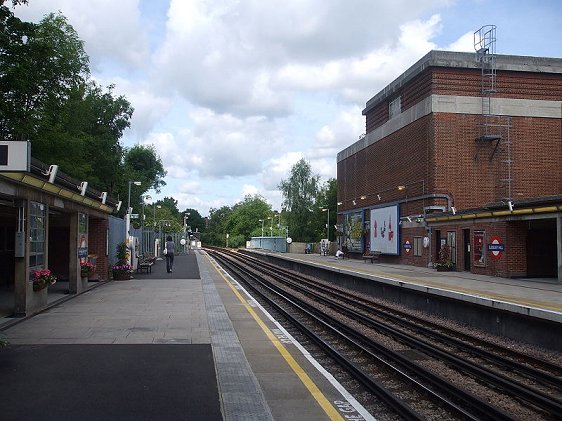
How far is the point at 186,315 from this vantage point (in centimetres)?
1302

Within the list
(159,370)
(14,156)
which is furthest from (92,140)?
(159,370)

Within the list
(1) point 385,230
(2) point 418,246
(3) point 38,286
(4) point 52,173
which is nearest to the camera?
(3) point 38,286

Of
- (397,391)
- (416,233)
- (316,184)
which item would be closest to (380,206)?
(416,233)

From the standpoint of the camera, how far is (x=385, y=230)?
41.1 metres

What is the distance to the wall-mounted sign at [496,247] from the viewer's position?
24.7m

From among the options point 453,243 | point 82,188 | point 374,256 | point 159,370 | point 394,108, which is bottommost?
point 159,370

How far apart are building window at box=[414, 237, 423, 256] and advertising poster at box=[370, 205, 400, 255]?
2.69 metres

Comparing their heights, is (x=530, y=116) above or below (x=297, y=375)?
above

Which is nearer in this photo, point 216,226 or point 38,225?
point 38,225

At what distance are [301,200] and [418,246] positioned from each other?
53.0m

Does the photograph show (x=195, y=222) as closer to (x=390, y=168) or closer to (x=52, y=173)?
(x=390, y=168)

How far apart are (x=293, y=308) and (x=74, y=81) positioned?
842 inches

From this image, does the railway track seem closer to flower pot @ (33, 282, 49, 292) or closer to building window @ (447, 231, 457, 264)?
flower pot @ (33, 282, 49, 292)

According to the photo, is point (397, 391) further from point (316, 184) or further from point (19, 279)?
point (316, 184)
